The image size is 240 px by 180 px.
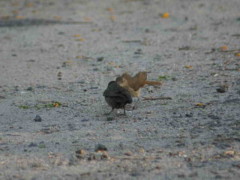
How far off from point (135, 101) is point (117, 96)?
0.78 meters

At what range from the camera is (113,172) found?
184 inches

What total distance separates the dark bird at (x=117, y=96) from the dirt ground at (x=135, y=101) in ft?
0.48

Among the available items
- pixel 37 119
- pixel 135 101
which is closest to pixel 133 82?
pixel 135 101

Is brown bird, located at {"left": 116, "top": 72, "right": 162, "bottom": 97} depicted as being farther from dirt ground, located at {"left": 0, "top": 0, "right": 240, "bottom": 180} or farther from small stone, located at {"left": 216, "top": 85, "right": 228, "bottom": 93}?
small stone, located at {"left": 216, "top": 85, "right": 228, "bottom": 93}

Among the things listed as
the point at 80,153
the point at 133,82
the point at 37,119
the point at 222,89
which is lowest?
the point at 80,153

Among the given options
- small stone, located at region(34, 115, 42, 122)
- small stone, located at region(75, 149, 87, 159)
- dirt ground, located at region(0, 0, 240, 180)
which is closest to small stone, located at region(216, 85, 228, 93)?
dirt ground, located at region(0, 0, 240, 180)

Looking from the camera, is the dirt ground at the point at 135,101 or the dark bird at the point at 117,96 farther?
the dark bird at the point at 117,96

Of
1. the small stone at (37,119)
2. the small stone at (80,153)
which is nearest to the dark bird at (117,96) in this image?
the small stone at (37,119)

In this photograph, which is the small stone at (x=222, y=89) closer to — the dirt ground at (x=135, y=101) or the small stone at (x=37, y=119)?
the dirt ground at (x=135, y=101)

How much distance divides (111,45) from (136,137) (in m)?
5.69

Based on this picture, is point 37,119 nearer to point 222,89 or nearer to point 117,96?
point 117,96

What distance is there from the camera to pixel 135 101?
283 inches

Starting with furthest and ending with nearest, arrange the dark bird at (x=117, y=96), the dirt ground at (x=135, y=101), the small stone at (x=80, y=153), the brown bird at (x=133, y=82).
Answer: the brown bird at (x=133, y=82) → the dark bird at (x=117, y=96) → the small stone at (x=80, y=153) → the dirt ground at (x=135, y=101)

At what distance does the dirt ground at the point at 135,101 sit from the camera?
4.93 m
